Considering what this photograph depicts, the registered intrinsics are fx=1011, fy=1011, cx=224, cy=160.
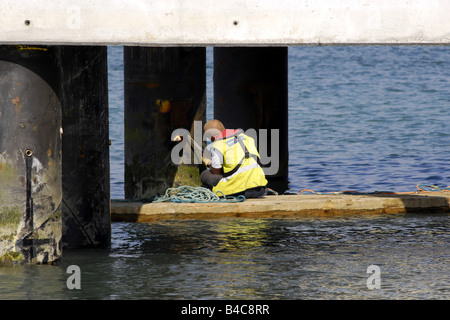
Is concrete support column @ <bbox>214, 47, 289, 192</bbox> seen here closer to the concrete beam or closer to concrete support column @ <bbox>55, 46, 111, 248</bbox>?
concrete support column @ <bbox>55, 46, 111, 248</bbox>

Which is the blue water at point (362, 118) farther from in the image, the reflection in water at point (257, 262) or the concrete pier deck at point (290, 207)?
the reflection in water at point (257, 262)

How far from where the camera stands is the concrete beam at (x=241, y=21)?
918 cm

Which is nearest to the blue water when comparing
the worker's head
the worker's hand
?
the worker's hand

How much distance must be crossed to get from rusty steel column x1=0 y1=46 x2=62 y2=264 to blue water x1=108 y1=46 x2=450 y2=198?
267 inches

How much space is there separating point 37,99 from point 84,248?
7.13 feet

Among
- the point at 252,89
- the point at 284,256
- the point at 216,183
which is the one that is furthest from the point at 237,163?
the point at 252,89

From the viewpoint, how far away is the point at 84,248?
1098cm

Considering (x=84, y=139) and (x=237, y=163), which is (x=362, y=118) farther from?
(x=84, y=139)

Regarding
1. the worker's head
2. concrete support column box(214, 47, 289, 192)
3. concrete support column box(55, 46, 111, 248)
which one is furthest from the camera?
concrete support column box(214, 47, 289, 192)

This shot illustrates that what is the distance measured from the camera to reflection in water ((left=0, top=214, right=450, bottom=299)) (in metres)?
9.41

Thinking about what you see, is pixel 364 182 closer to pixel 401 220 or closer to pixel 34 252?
pixel 401 220

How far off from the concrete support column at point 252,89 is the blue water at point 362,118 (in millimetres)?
1294
